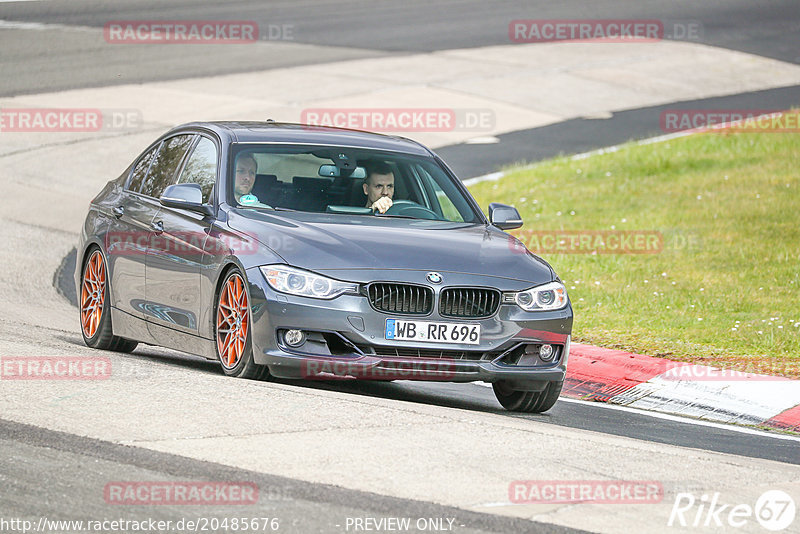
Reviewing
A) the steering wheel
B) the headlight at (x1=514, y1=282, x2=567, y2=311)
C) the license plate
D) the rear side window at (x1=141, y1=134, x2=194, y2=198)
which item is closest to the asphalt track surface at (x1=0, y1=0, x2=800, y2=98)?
the rear side window at (x1=141, y1=134, x2=194, y2=198)

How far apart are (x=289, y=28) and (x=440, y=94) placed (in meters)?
8.64

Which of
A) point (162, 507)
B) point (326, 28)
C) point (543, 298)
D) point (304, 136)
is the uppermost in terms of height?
point (326, 28)

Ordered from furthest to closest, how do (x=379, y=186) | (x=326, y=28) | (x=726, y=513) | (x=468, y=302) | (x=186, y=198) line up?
(x=326, y=28) < (x=379, y=186) < (x=186, y=198) < (x=468, y=302) < (x=726, y=513)

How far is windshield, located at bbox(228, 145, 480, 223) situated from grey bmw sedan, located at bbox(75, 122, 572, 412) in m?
0.01

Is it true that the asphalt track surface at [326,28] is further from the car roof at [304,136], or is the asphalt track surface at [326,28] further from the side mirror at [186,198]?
the side mirror at [186,198]

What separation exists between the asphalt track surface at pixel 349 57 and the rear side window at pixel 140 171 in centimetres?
131

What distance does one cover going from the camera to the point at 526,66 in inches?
1159

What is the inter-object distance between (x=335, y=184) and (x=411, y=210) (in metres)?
0.55

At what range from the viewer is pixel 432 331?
8.21m

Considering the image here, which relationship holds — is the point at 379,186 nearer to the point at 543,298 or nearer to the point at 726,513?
the point at 543,298

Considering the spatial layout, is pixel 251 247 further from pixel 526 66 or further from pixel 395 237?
pixel 526 66

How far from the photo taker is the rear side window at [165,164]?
10.1 m

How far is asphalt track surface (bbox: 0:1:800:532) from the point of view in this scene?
5.84m

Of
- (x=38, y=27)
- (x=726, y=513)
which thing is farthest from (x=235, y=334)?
(x=38, y=27)
